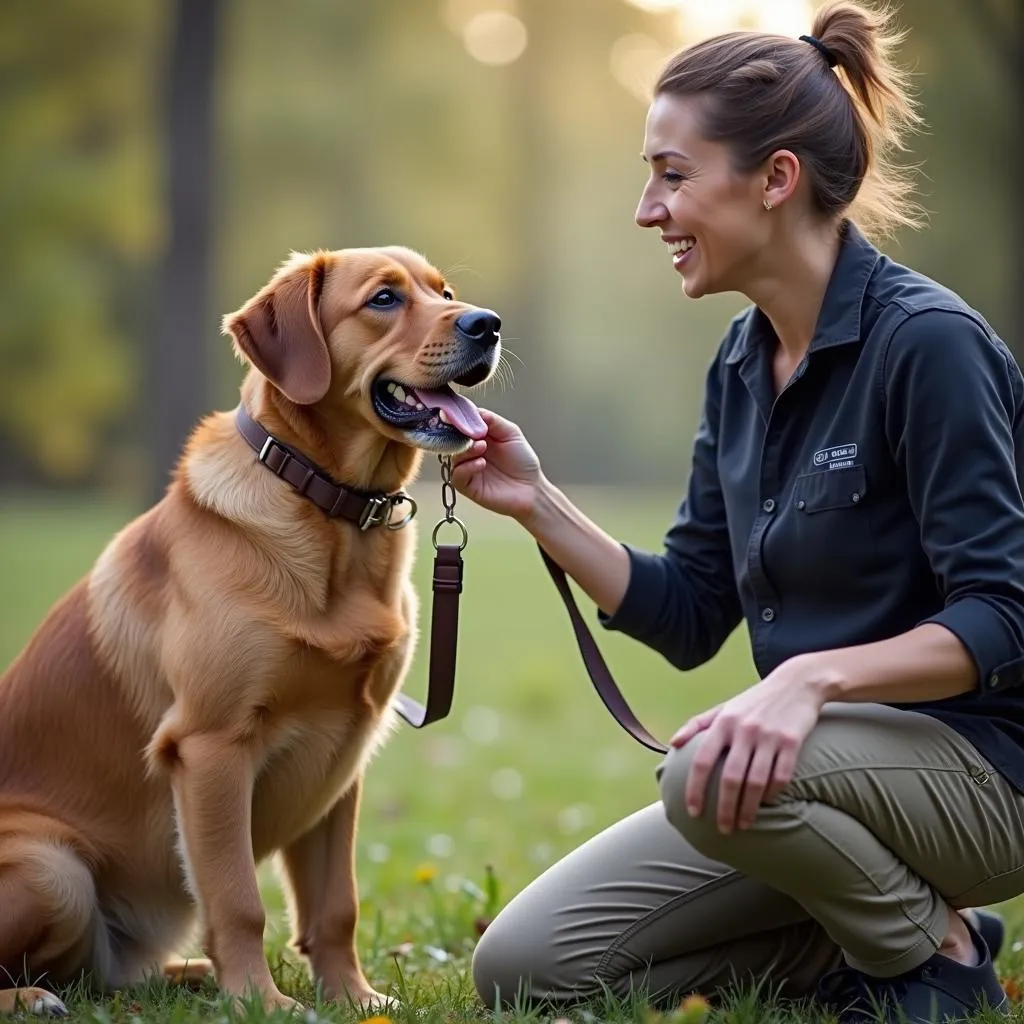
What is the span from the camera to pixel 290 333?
3.25 metres

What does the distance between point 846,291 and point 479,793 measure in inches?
151

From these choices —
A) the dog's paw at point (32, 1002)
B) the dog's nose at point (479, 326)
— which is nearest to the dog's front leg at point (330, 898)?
the dog's paw at point (32, 1002)

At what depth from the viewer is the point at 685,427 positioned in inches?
1463

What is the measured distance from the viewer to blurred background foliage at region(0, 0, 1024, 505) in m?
12.3

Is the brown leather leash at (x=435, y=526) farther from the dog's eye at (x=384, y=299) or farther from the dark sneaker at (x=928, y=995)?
the dark sneaker at (x=928, y=995)

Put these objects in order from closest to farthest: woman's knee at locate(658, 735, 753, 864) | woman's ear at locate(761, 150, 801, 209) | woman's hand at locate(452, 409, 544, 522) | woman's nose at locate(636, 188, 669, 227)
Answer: woman's knee at locate(658, 735, 753, 864), woman's ear at locate(761, 150, 801, 209), woman's nose at locate(636, 188, 669, 227), woman's hand at locate(452, 409, 544, 522)

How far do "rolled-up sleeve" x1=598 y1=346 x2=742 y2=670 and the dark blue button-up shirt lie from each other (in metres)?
0.17

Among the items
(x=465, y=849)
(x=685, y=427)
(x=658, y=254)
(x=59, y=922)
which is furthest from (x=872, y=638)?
(x=685, y=427)

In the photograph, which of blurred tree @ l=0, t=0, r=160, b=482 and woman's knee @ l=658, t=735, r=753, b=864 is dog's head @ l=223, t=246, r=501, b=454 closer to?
woman's knee @ l=658, t=735, r=753, b=864

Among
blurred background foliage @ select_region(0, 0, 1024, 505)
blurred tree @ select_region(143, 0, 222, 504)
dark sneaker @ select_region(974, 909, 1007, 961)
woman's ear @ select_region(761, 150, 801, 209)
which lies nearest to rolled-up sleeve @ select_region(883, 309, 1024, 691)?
woman's ear @ select_region(761, 150, 801, 209)

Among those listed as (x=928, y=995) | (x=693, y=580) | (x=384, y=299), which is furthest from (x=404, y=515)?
(x=928, y=995)

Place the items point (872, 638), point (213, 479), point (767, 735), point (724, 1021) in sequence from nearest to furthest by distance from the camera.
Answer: point (767, 735) → point (724, 1021) → point (872, 638) → point (213, 479)

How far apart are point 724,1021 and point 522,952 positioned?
1.74 ft

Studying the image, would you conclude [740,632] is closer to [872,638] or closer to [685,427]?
[872,638]
